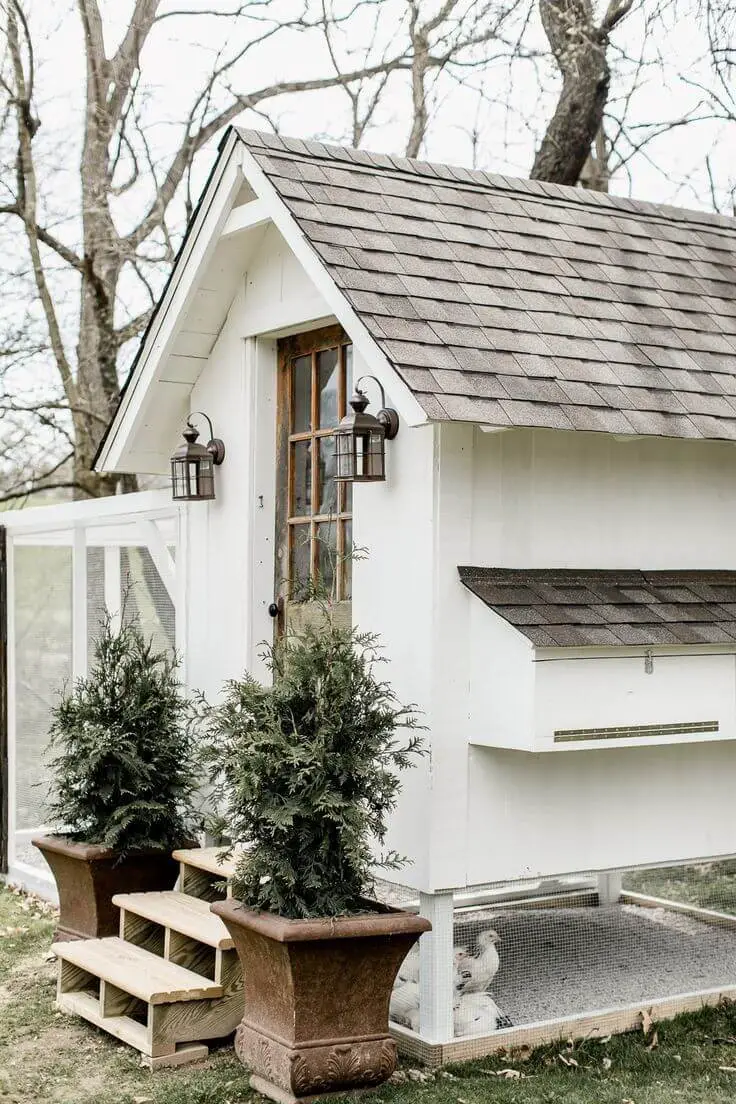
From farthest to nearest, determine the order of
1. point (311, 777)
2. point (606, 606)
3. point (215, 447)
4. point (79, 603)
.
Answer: point (79, 603) → point (215, 447) → point (606, 606) → point (311, 777)

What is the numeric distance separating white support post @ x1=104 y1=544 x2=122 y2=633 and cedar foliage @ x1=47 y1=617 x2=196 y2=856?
97 centimetres

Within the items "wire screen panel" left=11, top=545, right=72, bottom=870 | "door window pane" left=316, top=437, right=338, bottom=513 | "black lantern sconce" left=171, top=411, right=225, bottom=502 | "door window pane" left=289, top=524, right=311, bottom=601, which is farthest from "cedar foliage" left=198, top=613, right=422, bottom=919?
"wire screen panel" left=11, top=545, right=72, bottom=870

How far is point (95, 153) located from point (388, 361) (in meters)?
8.49

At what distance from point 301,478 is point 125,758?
1490 mm

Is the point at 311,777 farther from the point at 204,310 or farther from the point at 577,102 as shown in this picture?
the point at 577,102

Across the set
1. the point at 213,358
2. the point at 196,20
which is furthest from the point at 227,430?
the point at 196,20

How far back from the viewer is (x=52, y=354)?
42.3 feet

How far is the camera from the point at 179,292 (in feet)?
19.7

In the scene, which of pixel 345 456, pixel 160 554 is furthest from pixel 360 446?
pixel 160 554

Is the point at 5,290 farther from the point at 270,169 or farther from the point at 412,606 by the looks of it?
the point at 412,606

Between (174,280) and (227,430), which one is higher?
(174,280)

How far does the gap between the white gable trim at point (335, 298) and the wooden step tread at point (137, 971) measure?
227 cm

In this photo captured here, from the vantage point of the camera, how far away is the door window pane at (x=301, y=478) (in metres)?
5.84

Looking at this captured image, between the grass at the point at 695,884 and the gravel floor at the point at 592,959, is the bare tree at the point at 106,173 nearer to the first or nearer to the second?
the grass at the point at 695,884
